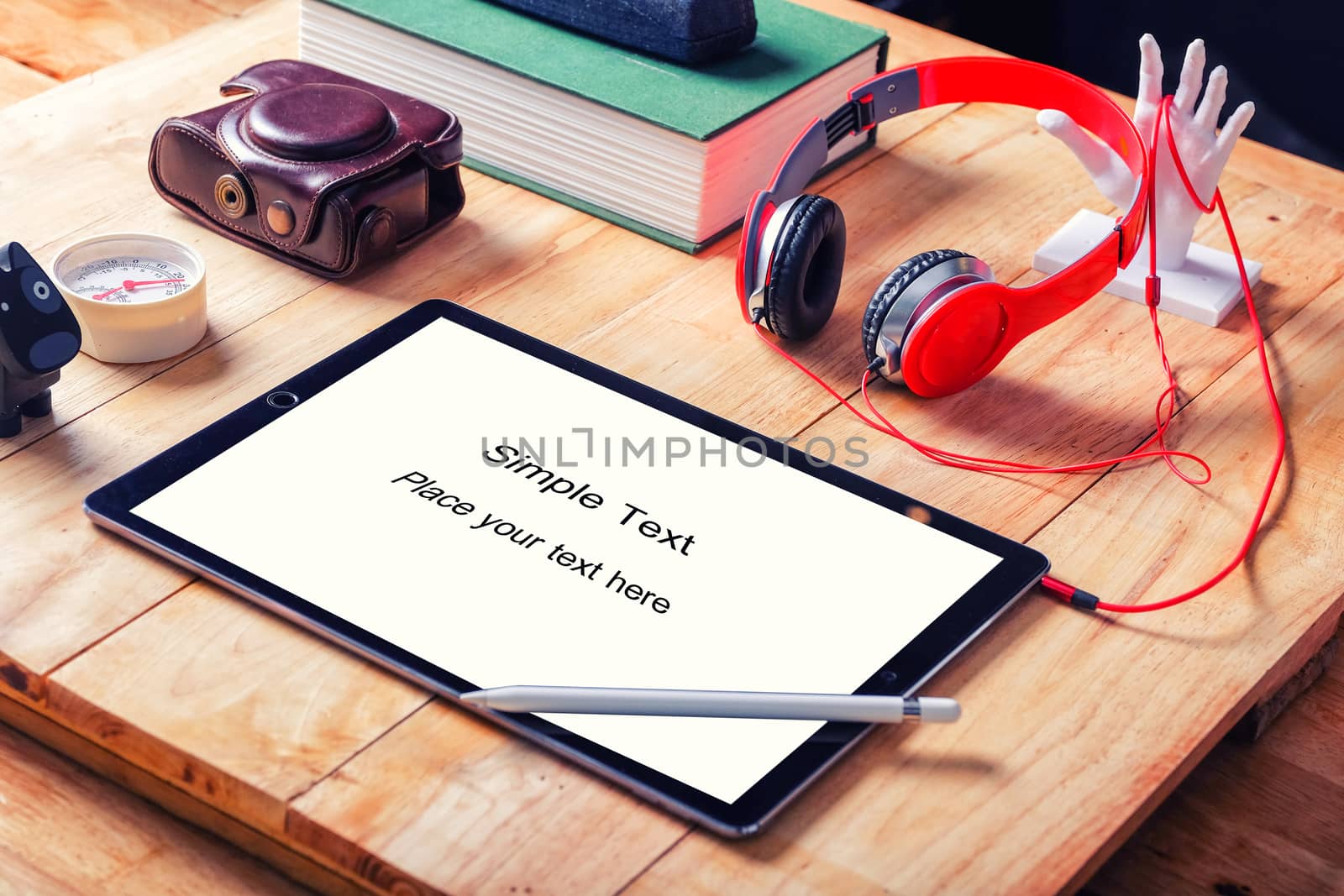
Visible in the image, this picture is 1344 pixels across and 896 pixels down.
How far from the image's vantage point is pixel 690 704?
2.13ft

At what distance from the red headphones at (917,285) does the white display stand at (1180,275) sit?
0.25 ft

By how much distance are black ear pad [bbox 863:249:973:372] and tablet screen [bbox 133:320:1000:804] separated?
83 millimetres

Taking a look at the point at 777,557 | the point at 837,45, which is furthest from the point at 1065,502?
the point at 837,45

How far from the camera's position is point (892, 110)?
101 cm

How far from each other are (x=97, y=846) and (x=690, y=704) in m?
0.27

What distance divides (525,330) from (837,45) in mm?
350

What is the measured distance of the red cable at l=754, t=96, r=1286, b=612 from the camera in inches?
29.9

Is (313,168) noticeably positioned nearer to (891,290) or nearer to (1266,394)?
(891,290)

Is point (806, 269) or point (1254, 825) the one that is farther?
point (806, 269)

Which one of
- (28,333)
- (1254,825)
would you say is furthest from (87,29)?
(1254,825)

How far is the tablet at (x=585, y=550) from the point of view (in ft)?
2.17

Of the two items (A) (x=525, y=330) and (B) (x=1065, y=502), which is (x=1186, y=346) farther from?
(A) (x=525, y=330)

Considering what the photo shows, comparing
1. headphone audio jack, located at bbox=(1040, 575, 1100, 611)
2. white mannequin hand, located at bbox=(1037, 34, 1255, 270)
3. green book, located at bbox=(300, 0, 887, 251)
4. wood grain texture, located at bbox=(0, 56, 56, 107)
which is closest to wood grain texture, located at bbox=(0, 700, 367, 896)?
headphone audio jack, located at bbox=(1040, 575, 1100, 611)

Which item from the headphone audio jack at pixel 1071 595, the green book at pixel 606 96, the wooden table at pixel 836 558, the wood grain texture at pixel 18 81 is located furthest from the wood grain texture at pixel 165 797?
the wood grain texture at pixel 18 81
